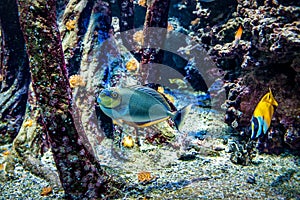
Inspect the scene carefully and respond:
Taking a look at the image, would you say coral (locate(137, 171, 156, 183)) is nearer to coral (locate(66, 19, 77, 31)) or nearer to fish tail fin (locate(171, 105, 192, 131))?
fish tail fin (locate(171, 105, 192, 131))

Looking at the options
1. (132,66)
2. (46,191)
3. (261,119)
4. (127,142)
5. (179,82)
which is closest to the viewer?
(261,119)

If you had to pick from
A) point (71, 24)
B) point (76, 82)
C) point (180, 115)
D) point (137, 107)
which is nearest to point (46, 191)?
point (76, 82)

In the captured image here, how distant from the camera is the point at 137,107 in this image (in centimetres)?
220

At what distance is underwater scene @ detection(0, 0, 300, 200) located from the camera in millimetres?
2730

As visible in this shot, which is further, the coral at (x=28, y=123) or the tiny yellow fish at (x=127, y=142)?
the coral at (x=28, y=123)

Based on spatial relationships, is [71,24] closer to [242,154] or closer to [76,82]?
[76,82]

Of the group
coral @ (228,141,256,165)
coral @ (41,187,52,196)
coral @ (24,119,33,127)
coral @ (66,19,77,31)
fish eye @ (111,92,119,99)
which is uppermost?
coral @ (66,19,77,31)

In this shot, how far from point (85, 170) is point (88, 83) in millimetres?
2280

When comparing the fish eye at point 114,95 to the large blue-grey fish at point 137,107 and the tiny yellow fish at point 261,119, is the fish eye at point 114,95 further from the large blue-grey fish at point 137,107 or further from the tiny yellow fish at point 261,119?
the tiny yellow fish at point 261,119

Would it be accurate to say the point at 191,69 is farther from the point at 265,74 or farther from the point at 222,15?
the point at 265,74

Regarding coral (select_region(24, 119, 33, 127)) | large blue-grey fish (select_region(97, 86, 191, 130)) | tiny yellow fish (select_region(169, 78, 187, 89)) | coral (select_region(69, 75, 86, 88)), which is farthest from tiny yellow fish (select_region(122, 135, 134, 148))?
tiny yellow fish (select_region(169, 78, 187, 89))

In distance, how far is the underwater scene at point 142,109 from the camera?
273 centimetres

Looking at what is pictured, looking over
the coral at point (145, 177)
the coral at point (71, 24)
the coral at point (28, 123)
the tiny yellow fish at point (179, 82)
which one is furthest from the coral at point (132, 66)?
the coral at point (145, 177)

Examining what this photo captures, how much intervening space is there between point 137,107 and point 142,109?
0.05 meters
